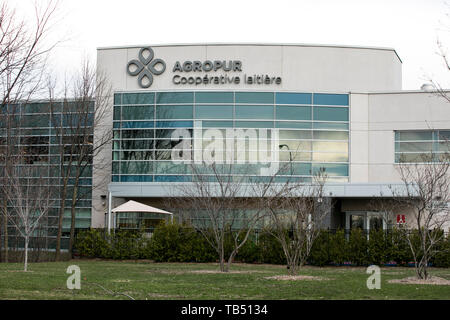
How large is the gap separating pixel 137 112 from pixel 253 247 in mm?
11969

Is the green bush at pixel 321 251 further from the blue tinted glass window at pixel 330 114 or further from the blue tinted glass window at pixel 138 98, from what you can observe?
the blue tinted glass window at pixel 138 98

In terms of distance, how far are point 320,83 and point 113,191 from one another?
13.1m

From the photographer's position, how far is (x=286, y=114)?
1398 inches

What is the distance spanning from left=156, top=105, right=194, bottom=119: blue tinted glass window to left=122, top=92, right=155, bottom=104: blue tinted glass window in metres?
0.73

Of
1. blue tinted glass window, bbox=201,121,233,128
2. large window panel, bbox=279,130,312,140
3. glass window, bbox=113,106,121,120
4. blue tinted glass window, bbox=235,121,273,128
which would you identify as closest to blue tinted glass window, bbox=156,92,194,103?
blue tinted glass window, bbox=201,121,233,128

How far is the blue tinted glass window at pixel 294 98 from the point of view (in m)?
35.6

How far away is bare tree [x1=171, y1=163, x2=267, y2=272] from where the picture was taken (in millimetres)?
24703

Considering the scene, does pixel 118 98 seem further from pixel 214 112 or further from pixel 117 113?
pixel 214 112

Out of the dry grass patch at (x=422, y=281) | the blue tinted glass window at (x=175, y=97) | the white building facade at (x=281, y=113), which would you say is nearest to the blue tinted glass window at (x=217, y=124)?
the white building facade at (x=281, y=113)

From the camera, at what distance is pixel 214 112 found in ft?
117

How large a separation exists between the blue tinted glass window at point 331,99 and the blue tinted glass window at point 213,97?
4780mm

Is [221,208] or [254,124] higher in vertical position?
[254,124]

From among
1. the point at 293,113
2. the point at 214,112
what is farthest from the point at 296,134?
the point at 214,112
